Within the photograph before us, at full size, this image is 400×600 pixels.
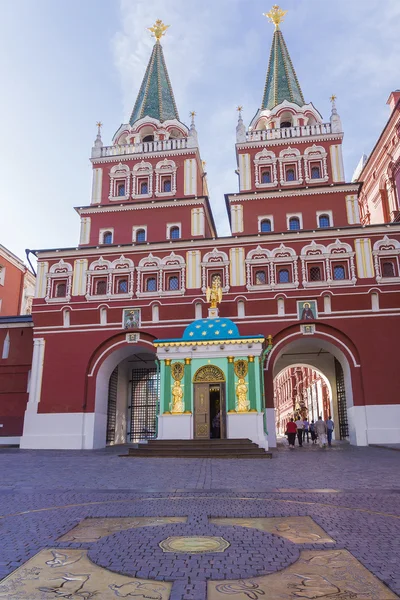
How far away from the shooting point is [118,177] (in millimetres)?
25609

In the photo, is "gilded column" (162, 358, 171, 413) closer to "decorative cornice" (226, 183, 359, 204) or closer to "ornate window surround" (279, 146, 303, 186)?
"decorative cornice" (226, 183, 359, 204)

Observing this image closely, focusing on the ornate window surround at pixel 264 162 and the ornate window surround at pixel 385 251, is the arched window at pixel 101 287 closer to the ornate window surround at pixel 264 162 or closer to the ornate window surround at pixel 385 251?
the ornate window surround at pixel 264 162

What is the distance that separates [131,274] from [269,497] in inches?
639

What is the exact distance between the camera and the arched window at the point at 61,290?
22.9 meters

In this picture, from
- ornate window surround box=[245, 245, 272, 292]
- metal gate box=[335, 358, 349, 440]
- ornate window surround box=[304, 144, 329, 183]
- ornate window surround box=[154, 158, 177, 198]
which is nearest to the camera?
ornate window surround box=[245, 245, 272, 292]

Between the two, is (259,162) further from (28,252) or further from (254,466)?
(254,466)

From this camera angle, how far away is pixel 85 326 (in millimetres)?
22094

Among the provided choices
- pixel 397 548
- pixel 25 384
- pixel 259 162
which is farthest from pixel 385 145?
pixel 397 548

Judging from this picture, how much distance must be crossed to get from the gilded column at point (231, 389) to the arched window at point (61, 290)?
9.15 meters

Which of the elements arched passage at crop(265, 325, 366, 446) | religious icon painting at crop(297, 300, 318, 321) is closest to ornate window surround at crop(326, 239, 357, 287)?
religious icon painting at crop(297, 300, 318, 321)

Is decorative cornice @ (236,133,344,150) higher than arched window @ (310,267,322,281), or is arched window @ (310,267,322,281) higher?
decorative cornice @ (236,133,344,150)

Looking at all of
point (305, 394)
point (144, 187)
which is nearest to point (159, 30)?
point (144, 187)

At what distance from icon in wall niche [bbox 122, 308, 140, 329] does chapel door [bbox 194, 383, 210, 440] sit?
4699 millimetres

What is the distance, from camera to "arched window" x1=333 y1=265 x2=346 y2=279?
21219 millimetres
